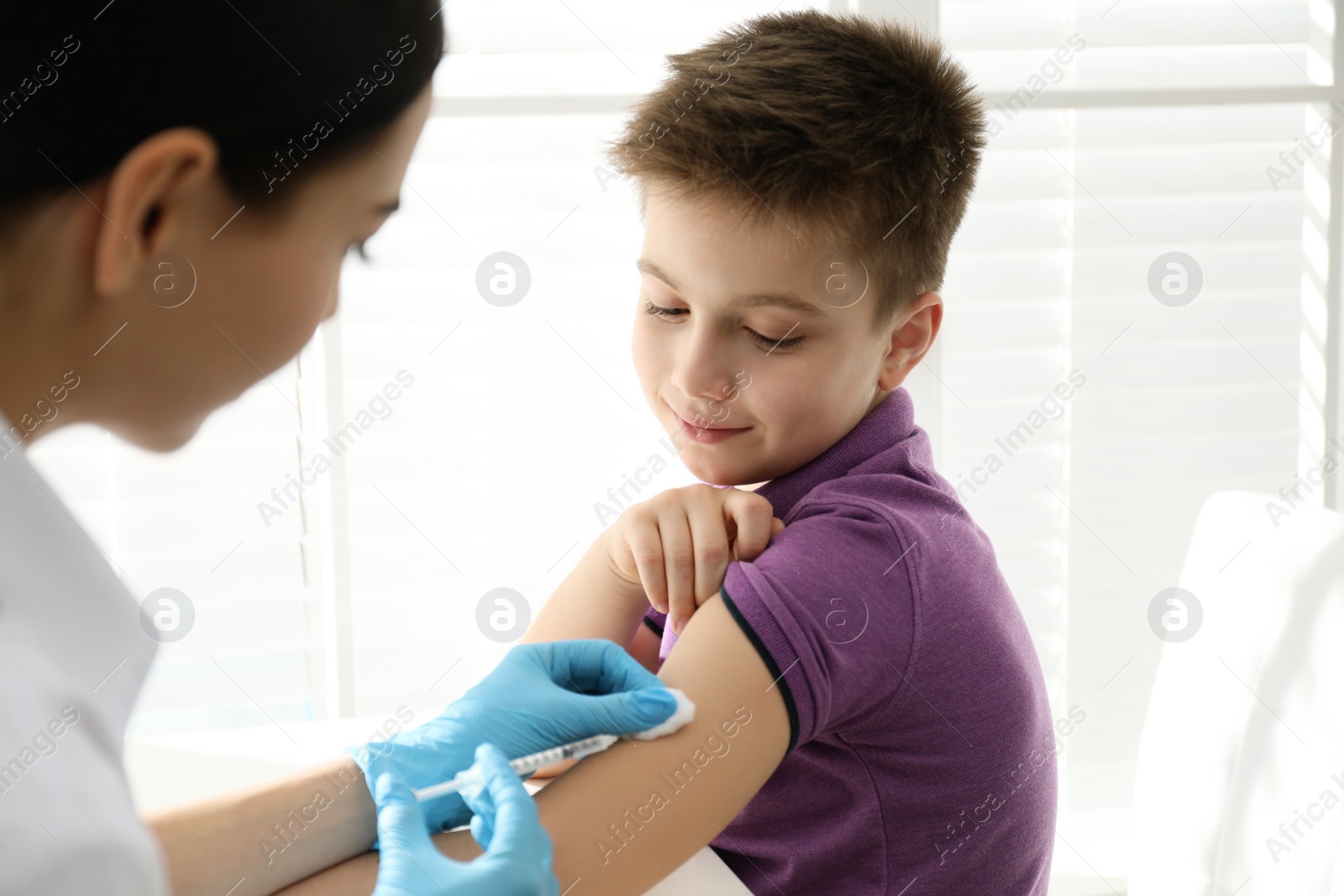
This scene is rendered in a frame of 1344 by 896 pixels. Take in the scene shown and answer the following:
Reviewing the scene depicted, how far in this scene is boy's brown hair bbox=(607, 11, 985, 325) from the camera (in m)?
1.01

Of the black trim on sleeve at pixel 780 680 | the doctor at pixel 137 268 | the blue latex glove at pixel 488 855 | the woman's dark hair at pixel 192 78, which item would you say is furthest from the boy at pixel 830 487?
the woman's dark hair at pixel 192 78

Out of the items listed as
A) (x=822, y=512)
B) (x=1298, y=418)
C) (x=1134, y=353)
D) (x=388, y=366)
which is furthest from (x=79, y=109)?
(x=1298, y=418)

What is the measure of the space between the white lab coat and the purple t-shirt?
0.48 meters

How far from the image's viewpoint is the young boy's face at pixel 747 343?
100cm

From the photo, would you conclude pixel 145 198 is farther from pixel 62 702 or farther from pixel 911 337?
pixel 911 337

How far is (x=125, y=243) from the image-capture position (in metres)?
0.62

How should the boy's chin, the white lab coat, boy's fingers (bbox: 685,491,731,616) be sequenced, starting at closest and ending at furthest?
the white lab coat
boy's fingers (bbox: 685,491,731,616)
the boy's chin

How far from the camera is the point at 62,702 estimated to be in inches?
22.8

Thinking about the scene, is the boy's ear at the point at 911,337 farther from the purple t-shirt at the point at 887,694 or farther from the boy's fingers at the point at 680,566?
the boy's fingers at the point at 680,566

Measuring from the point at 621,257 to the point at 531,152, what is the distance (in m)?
0.25

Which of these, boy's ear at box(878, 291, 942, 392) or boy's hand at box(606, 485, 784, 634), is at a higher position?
boy's ear at box(878, 291, 942, 392)

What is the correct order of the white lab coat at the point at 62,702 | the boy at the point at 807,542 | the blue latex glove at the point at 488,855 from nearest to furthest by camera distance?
the white lab coat at the point at 62,702, the blue latex glove at the point at 488,855, the boy at the point at 807,542

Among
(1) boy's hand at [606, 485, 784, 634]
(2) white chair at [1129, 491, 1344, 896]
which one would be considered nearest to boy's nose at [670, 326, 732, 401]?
(1) boy's hand at [606, 485, 784, 634]

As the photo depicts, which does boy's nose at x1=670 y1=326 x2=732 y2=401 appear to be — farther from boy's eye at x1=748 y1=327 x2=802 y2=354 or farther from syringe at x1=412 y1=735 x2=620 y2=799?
syringe at x1=412 y1=735 x2=620 y2=799
